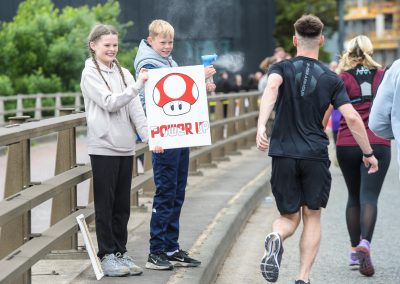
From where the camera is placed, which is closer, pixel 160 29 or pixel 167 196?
pixel 160 29

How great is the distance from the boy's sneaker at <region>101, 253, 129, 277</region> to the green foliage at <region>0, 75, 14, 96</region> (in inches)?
1050

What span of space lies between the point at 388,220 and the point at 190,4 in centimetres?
354

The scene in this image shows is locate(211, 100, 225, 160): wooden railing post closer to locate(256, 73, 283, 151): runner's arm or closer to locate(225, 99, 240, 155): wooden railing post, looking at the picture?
locate(225, 99, 240, 155): wooden railing post

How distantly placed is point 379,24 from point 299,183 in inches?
5145

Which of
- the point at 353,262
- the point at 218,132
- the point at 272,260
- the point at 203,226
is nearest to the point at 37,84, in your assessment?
the point at 218,132

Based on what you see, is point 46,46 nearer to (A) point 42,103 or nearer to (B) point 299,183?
(A) point 42,103

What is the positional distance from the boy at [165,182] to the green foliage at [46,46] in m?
27.2

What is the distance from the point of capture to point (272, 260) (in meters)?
7.02

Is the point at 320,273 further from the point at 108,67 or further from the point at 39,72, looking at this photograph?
the point at 39,72

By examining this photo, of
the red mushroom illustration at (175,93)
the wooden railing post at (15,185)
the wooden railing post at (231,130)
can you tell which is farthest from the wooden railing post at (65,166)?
the wooden railing post at (231,130)

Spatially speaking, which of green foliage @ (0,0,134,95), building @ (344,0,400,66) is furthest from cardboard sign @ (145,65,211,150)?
building @ (344,0,400,66)

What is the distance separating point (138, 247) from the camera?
871cm

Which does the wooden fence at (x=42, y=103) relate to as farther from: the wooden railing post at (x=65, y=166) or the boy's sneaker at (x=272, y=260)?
the boy's sneaker at (x=272, y=260)

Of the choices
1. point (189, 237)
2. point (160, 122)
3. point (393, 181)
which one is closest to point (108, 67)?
point (160, 122)
